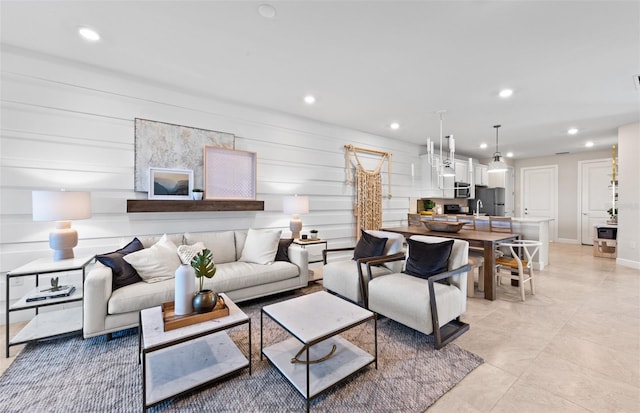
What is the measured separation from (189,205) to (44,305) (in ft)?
5.02

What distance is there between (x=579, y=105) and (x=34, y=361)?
6.65 metres

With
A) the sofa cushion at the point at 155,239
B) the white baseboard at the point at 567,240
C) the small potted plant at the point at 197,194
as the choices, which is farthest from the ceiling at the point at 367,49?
the white baseboard at the point at 567,240

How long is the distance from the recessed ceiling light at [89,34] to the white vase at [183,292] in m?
2.22

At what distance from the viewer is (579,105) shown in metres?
3.79

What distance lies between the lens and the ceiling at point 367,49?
2010mm

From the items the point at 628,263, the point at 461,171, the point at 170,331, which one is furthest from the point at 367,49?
the point at 628,263

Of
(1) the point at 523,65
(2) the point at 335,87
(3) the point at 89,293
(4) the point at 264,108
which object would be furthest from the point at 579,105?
(3) the point at 89,293

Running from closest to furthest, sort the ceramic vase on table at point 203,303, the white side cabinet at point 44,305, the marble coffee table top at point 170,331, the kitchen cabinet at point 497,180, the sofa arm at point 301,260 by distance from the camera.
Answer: the marble coffee table top at point 170,331 → the ceramic vase on table at point 203,303 → the white side cabinet at point 44,305 → the sofa arm at point 301,260 → the kitchen cabinet at point 497,180

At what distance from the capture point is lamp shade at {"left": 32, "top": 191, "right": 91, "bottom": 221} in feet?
7.45

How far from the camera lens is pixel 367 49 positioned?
97.8 inches

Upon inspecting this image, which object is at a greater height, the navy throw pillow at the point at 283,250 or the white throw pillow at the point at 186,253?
the white throw pillow at the point at 186,253

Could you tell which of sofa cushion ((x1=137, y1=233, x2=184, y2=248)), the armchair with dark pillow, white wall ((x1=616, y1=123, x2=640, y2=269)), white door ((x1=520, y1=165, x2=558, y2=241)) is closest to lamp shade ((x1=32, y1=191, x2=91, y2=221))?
sofa cushion ((x1=137, y1=233, x2=184, y2=248))

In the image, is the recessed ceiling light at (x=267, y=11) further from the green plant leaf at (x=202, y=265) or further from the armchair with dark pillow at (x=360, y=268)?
the armchair with dark pillow at (x=360, y=268)

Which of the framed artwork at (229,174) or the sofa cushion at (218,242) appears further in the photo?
the framed artwork at (229,174)
